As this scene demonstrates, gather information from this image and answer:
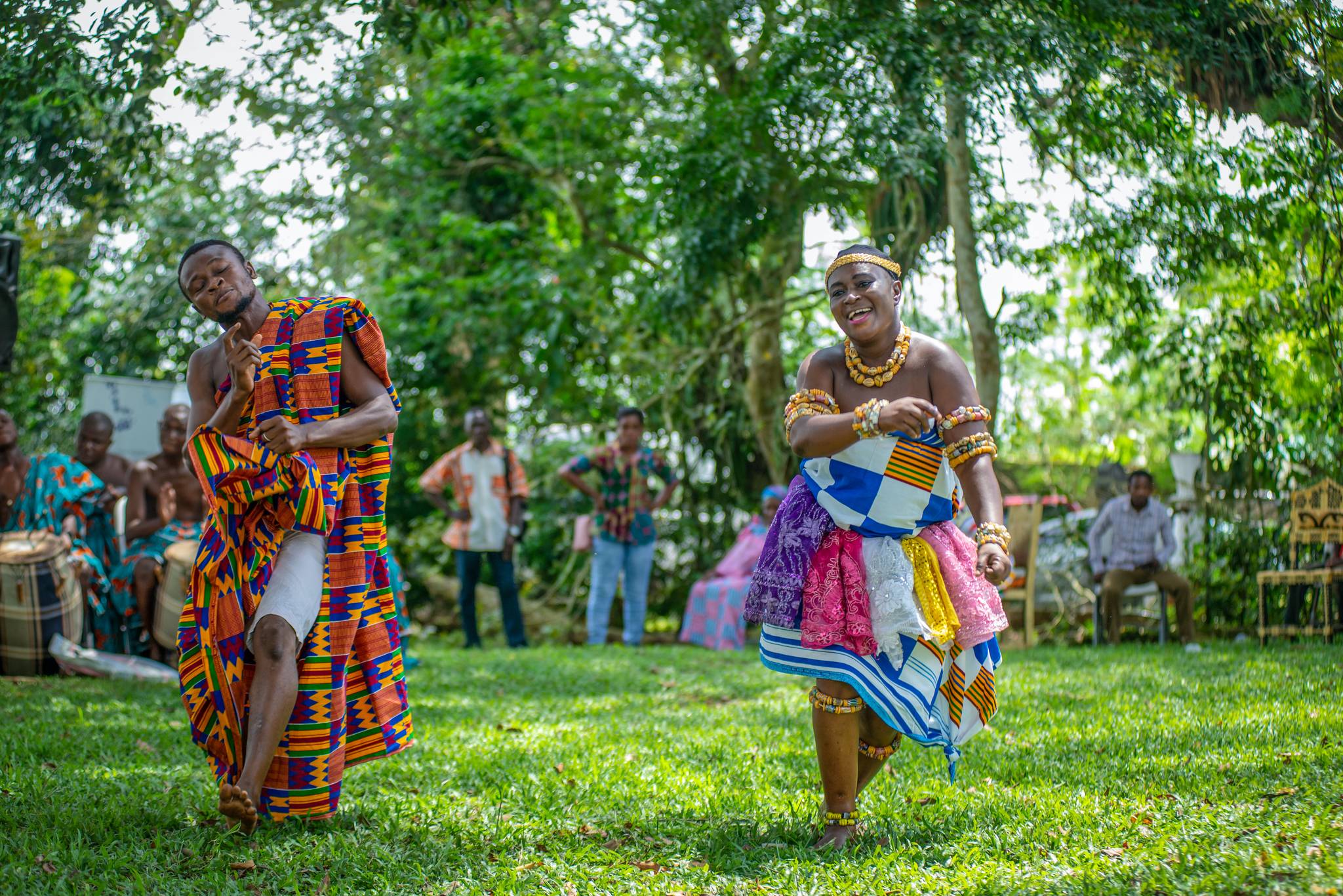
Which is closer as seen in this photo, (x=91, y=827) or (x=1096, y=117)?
(x=91, y=827)

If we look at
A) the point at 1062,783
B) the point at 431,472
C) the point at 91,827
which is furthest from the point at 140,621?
the point at 1062,783

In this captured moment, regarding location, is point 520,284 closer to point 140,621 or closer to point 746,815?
point 140,621

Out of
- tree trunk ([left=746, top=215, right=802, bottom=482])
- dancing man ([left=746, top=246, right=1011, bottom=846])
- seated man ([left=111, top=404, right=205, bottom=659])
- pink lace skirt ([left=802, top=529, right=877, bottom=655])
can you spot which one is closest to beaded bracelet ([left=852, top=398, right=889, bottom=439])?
dancing man ([left=746, top=246, right=1011, bottom=846])

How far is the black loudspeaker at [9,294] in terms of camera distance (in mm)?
7219

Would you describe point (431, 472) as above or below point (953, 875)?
above

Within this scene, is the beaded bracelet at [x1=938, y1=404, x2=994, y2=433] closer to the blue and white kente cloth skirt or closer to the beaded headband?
the blue and white kente cloth skirt

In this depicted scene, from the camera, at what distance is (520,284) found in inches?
567

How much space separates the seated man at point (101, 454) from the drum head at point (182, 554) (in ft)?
4.37

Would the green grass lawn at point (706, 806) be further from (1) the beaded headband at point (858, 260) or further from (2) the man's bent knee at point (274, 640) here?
(1) the beaded headband at point (858, 260)

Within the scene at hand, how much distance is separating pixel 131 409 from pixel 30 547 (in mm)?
4715

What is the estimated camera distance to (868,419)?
12.0ft

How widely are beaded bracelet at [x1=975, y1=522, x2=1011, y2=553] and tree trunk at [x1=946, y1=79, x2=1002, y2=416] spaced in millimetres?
7084

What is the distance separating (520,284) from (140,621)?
252 inches

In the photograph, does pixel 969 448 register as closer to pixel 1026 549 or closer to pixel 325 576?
pixel 325 576
